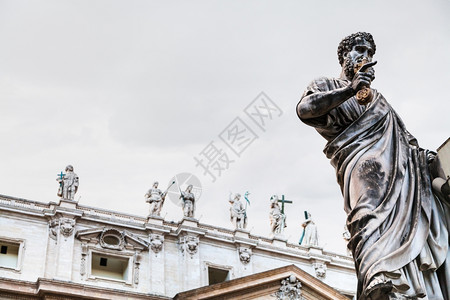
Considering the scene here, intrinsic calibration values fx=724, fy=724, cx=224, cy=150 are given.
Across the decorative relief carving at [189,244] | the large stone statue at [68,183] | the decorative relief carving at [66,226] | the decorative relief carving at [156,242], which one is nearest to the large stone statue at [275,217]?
the decorative relief carving at [189,244]

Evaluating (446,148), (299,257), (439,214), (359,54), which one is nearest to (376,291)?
(439,214)

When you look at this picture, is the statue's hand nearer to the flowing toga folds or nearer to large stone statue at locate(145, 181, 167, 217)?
the flowing toga folds

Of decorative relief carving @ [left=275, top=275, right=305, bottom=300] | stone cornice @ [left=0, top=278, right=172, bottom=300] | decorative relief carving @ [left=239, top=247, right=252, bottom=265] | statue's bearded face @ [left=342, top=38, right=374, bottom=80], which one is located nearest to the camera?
statue's bearded face @ [left=342, top=38, right=374, bottom=80]

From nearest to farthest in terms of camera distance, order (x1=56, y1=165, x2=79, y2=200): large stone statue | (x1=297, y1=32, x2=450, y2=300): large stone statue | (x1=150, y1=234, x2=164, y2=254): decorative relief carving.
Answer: (x1=297, y1=32, x2=450, y2=300): large stone statue < (x1=56, y1=165, x2=79, y2=200): large stone statue < (x1=150, y1=234, x2=164, y2=254): decorative relief carving

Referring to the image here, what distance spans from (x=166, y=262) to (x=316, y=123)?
25251 millimetres

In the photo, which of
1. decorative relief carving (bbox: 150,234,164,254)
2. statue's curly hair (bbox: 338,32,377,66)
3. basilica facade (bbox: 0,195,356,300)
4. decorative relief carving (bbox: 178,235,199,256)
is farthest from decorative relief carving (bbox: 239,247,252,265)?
statue's curly hair (bbox: 338,32,377,66)

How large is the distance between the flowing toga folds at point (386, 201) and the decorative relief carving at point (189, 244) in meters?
25.3

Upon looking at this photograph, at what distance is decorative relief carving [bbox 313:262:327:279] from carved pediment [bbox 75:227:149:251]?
8.15 m

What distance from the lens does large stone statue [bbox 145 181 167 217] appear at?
98.6ft

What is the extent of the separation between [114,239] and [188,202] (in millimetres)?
3767

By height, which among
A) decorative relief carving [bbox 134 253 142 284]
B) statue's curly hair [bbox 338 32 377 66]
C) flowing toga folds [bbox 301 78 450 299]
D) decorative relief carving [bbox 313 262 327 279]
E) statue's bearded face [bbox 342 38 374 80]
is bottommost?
flowing toga folds [bbox 301 78 450 299]

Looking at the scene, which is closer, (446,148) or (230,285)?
(446,148)

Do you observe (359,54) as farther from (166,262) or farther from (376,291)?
(166,262)

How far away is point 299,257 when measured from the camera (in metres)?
32.4
